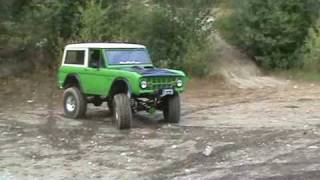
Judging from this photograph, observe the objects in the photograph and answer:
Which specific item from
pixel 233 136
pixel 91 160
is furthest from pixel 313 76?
pixel 91 160

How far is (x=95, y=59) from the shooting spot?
15.0 meters

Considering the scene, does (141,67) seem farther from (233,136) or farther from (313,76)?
(313,76)

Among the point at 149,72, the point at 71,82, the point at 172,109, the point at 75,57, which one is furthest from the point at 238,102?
the point at 149,72

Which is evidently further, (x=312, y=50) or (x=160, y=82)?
(x=312, y=50)

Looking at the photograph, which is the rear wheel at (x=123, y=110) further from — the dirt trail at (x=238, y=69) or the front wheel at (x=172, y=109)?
the dirt trail at (x=238, y=69)

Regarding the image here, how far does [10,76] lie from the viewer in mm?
23719

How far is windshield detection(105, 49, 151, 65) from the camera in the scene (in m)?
14.8

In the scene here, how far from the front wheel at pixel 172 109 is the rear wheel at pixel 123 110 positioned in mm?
1202

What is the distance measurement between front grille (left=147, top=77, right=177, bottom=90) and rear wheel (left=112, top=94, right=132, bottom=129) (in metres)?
0.61

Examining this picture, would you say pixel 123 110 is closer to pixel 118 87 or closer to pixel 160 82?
pixel 118 87

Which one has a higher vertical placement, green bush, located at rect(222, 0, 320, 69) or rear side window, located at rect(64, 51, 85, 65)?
green bush, located at rect(222, 0, 320, 69)

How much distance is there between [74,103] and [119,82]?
81.7 inches

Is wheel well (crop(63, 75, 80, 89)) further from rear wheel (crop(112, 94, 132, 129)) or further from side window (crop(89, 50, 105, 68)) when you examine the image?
rear wheel (crop(112, 94, 132, 129))

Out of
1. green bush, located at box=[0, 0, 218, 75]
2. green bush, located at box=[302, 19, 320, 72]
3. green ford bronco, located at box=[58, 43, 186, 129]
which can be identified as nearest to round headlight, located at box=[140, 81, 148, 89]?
green ford bronco, located at box=[58, 43, 186, 129]
